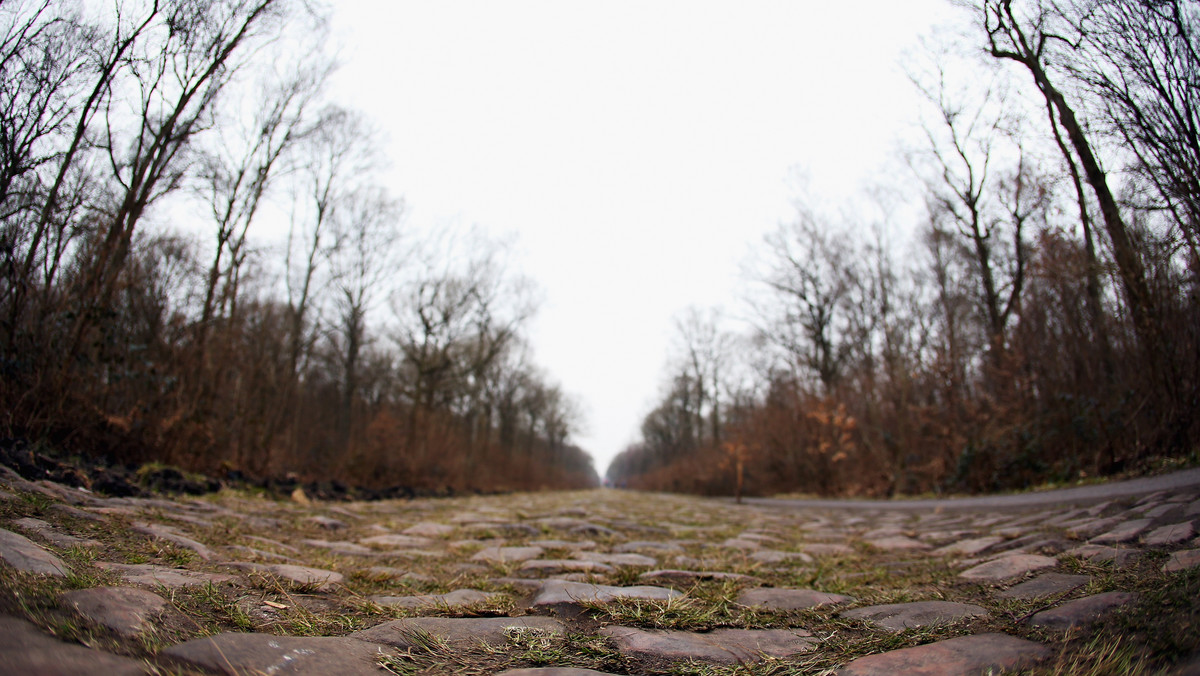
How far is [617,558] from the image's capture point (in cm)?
331

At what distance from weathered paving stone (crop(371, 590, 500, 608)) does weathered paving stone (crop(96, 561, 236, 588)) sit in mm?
580

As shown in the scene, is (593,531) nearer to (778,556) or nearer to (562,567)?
(778,556)

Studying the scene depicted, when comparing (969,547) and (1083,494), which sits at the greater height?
(1083,494)

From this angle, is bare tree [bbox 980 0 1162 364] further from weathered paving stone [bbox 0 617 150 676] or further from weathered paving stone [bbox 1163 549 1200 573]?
weathered paving stone [bbox 0 617 150 676]

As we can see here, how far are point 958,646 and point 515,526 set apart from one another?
13.5ft

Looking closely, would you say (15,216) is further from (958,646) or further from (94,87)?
(958,646)

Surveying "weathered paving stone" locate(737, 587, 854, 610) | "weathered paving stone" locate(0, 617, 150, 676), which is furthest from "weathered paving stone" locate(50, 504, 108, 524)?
"weathered paving stone" locate(737, 587, 854, 610)

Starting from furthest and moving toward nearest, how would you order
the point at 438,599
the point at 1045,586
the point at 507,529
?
the point at 507,529 → the point at 438,599 → the point at 1045,586

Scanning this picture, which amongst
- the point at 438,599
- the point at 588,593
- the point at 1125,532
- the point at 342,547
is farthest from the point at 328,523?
the point at 1125,532

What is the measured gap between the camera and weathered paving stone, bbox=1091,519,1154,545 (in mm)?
2445

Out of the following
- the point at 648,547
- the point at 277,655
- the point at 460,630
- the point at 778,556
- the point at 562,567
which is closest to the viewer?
the point at 277,655

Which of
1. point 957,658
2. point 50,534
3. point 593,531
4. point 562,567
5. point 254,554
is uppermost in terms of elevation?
point 50,534

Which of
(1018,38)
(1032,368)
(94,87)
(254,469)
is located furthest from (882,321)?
(94,87)

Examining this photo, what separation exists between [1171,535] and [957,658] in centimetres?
176
